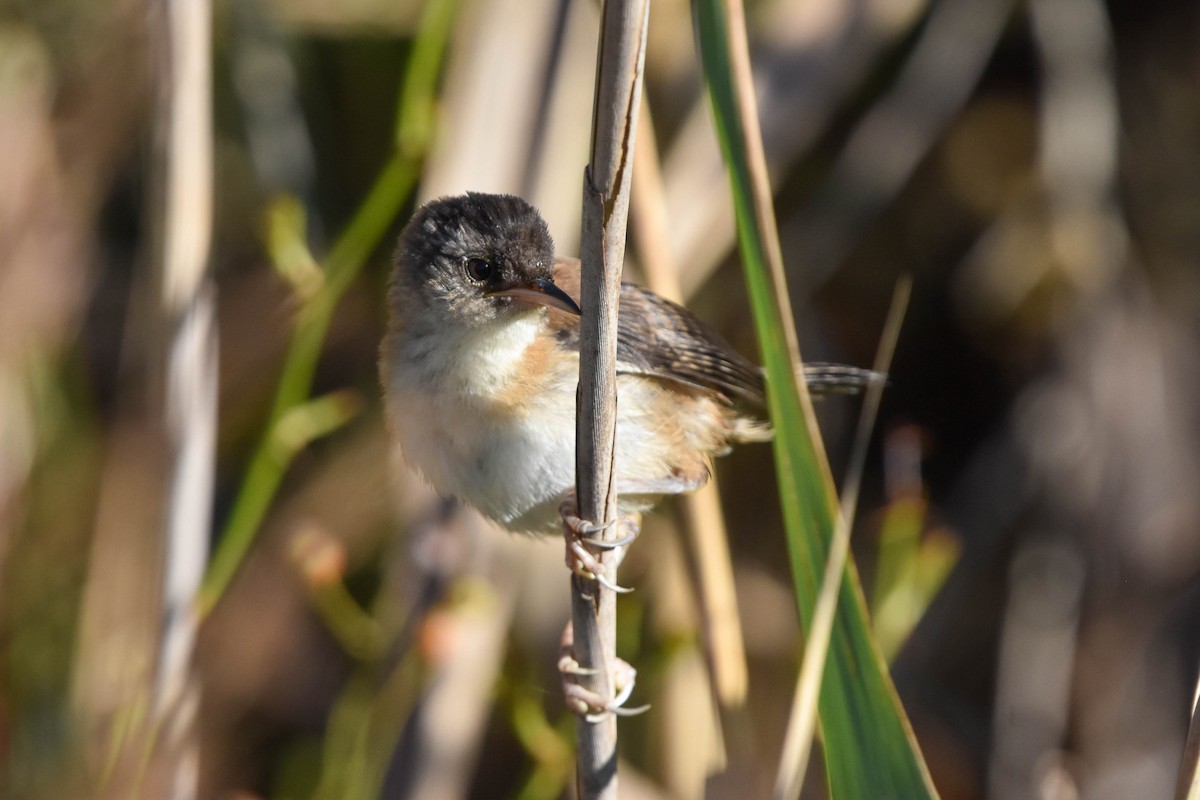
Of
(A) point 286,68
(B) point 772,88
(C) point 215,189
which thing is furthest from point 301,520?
(B) point 772,88

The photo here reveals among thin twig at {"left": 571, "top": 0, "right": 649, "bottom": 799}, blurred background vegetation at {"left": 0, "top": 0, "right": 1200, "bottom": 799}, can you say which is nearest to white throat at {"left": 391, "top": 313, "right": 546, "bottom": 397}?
thin twig at {"left": 571, "top": 0, "right": 649, "bottom": 799}

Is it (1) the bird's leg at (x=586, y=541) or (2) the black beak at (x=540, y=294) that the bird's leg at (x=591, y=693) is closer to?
(1) the bird's leg at (x=586, y=541)

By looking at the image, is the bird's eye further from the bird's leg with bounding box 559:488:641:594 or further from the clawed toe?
the clawed toe

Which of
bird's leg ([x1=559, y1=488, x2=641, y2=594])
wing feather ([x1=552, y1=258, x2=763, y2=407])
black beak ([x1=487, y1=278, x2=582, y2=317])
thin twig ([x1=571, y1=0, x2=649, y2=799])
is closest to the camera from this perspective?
thin twig ([x1=571, y1=0, x2=649, y2=799])

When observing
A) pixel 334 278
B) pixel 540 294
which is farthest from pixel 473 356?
pixel 334 278

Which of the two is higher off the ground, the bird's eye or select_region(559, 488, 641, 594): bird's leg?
the bird's eye
